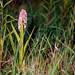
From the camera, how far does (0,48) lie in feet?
4.14

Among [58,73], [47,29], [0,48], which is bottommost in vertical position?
[58,73]

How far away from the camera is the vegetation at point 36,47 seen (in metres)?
1.17

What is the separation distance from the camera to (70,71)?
3.99 feet

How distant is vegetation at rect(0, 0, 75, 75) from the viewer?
117 centimetres

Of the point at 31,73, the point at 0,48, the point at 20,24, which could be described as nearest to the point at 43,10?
the point at 20,24

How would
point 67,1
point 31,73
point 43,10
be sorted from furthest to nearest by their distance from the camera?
point 43,10
point 67,1
point 31,73

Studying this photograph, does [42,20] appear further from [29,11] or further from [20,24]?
[20,24]

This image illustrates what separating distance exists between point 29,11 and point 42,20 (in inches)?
8.4

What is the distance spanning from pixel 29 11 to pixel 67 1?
0.55 metres

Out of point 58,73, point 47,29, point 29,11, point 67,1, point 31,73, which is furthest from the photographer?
point 29,11

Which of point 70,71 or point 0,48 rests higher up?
point 0,48

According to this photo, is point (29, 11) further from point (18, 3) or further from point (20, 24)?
point (20, 24)

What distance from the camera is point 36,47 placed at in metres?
1.36

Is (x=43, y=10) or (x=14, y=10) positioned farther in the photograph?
(x=43, y=10)
